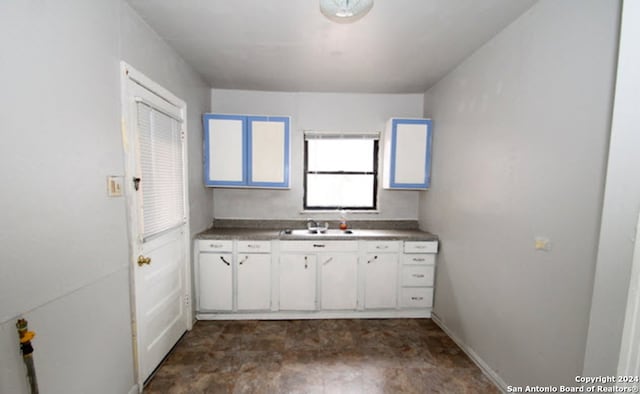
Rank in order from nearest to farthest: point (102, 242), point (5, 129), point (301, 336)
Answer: point (5, 129)
point (102, 242)
point (301, 336)

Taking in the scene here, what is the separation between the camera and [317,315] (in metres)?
2.70

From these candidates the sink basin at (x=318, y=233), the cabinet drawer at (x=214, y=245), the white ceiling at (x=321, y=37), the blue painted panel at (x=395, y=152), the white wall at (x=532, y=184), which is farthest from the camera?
the blue painted panel at (x=395, y=152)

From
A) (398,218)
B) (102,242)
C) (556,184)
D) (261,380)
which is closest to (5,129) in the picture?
(102,242)

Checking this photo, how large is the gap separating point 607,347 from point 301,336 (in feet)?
7.09

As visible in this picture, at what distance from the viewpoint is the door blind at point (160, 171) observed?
1695mm

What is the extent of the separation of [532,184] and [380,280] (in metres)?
1.70

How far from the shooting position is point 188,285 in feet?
7.82

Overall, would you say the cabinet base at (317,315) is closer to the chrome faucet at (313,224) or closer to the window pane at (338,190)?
the chrome faucet at (313,224)

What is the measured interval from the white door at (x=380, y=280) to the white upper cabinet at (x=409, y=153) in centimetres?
88

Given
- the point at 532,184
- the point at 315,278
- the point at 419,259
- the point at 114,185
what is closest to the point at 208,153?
the point at 114,185

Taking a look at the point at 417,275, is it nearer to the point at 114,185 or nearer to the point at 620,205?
the point at 620,205

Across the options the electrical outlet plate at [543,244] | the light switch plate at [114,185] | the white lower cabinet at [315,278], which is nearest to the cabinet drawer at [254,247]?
the white lower cabinet at [315,278]

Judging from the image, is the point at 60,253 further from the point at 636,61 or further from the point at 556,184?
the point at 556,184

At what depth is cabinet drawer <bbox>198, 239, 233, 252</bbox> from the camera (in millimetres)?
2564
